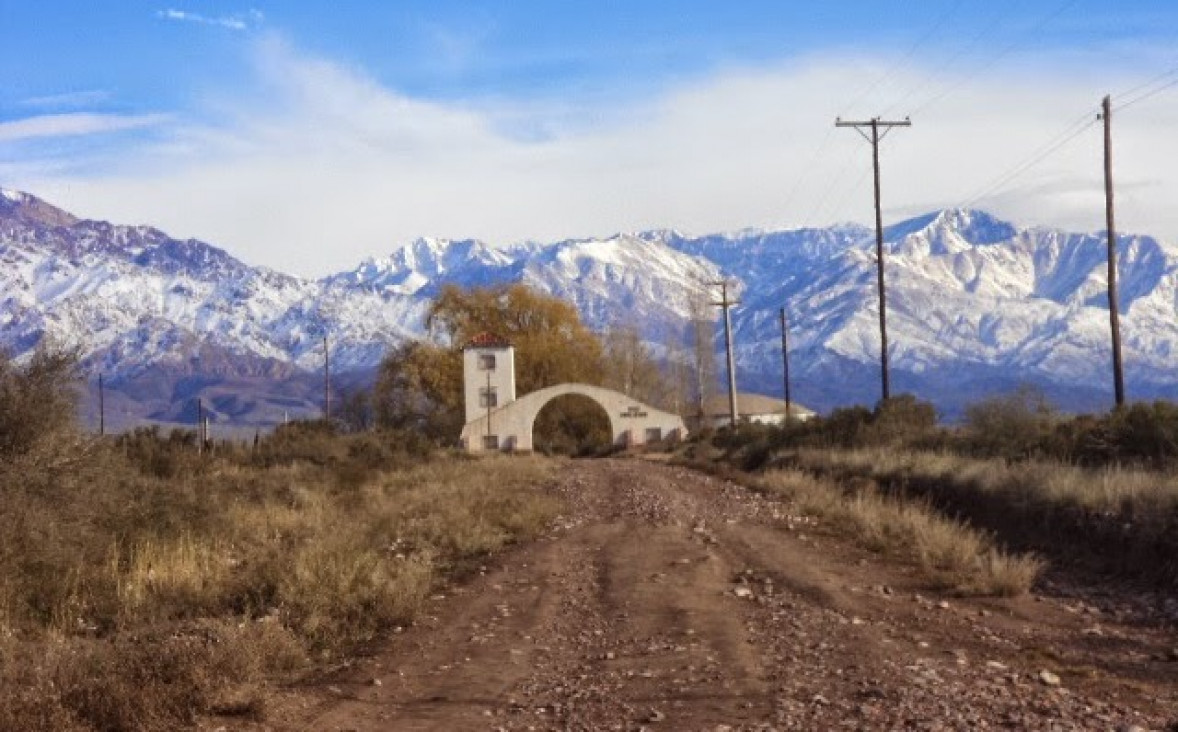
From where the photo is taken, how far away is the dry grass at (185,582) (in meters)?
8.68

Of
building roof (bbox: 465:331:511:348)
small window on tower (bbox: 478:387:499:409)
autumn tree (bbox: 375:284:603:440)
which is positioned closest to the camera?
small window on tower (bbox: 478:387:499:409)

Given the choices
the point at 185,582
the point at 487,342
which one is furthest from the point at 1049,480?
the point at 487,342

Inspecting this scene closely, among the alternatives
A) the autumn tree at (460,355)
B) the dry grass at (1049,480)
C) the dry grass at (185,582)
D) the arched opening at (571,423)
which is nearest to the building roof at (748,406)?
the autumn tree at (460,355)

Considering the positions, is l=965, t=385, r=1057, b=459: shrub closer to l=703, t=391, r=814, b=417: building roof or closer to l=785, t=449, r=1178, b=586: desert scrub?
l=785, t=449, r=1178, b=586: desert scrub

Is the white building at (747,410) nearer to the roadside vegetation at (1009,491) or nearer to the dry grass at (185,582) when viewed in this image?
the roadside vegetation at (1009,491)

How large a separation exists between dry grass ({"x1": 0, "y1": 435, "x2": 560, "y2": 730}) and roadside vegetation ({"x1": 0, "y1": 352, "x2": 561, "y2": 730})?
20 mm

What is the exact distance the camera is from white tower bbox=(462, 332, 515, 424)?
271 ft

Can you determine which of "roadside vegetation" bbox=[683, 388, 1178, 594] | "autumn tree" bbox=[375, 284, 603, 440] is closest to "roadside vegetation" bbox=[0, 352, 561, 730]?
"roadside vegetation" bbox=[683, 388, 1178, 594]

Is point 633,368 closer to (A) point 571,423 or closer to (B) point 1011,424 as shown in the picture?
(A) point 571,423

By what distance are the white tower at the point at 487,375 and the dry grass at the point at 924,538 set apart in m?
56.0

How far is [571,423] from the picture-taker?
86.6 m

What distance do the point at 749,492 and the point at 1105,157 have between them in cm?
1423

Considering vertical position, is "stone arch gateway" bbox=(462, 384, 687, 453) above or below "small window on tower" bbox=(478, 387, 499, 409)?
below

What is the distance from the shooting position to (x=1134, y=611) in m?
13.0
